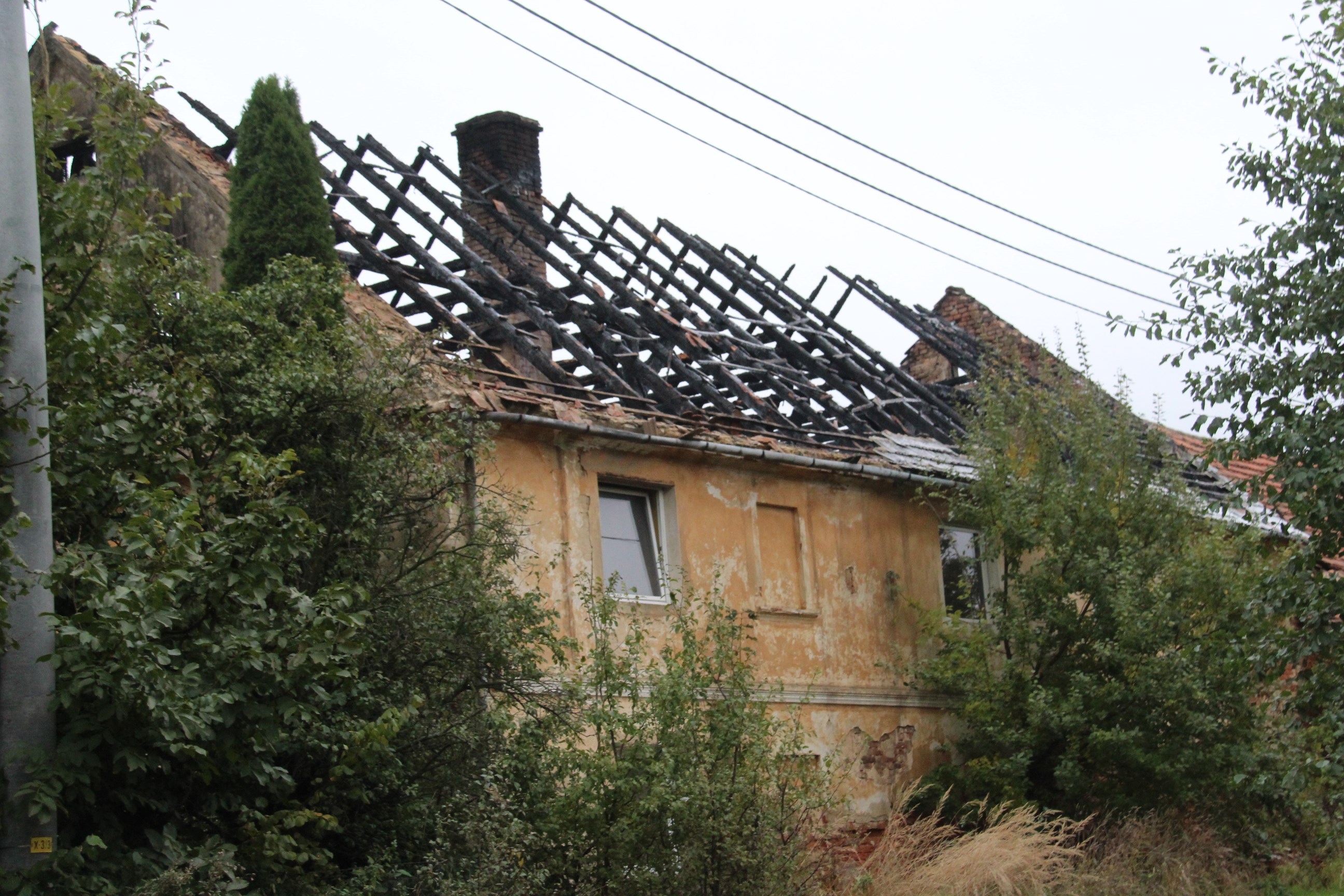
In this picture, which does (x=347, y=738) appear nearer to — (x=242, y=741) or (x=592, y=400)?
(x=242, y=741)

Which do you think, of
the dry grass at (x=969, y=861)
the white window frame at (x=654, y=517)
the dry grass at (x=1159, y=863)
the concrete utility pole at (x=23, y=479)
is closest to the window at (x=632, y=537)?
the white window frame at (x=654, y=517)

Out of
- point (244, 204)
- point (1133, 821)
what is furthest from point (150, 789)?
point (1133, 821)

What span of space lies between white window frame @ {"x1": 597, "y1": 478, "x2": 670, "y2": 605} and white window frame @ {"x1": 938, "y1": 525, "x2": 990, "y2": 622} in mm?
3364

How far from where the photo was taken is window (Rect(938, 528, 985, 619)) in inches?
634

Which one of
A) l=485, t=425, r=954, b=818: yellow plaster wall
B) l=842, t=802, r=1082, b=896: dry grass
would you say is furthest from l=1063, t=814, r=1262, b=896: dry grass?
l=485, t=425, r=954, b=818: yellow plaster wall

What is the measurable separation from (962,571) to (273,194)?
882 centimetres

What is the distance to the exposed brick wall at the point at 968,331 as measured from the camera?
22703 millimetres

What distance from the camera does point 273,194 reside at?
37.7ft

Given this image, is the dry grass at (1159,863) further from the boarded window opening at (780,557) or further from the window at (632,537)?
the window at (632,537)

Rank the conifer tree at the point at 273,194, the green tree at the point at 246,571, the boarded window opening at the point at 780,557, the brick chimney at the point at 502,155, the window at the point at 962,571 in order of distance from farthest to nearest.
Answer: the brick chimney at the point at 502,155 → the window at the point at 962,571 → the boarded window opening at the point at 780,557 → the conifer tree at the point at 273,194 → the green tree at the point at 246,571

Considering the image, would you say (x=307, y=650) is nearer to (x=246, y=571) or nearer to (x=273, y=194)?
(x=246, y=571)

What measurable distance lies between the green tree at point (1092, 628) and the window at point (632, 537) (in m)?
3.31

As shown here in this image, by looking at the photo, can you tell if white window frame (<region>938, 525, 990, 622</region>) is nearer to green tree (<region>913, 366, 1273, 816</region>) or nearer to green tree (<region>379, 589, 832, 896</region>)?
green tree (<region>913, 366, 1273, 816</region>)

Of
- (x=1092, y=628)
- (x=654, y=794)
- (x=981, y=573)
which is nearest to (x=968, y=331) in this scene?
(x=981, y=573)
